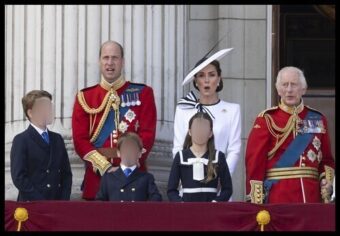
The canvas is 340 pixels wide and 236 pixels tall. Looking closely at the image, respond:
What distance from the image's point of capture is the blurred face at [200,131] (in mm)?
14078

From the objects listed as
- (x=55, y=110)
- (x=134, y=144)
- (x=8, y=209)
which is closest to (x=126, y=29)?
(x=55, y=110)

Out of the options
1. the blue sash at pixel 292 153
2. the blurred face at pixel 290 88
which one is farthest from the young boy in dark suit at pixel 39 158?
the blurred face at pixel 290 88

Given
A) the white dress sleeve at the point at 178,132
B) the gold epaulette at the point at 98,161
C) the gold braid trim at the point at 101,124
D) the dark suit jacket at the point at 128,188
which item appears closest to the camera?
the dark suit jacket at the point at 128,188

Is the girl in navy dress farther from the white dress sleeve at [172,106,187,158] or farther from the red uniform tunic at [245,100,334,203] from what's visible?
the white dress sleeve at [172,106,187,158]

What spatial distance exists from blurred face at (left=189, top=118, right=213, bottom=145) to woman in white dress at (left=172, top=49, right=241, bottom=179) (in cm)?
52

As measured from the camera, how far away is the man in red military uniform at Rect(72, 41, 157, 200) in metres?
14.6

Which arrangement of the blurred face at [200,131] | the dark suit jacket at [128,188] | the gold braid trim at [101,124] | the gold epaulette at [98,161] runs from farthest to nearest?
the gold braid trim at [101,124] → the gold epaulette at [98,161] → the blurred face at [200,131] → the dark suit jacket at [128,188]

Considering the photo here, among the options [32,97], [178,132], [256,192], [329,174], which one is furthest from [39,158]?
[329,174]

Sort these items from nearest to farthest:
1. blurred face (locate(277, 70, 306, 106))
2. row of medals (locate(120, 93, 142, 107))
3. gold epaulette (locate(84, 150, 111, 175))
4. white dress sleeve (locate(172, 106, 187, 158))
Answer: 1. blurred face (locate(277, 70, 306, 106))
2. gold epaulette (locate(84, 150, 111, 175))
3. white dress sleeve (locate(172, 106, 187, 158))
4. row of medals (locate(120, 93, 142, 107))

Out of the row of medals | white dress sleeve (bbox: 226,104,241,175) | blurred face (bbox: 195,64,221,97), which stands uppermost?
blurred face (bbox: 195,64,221,97)

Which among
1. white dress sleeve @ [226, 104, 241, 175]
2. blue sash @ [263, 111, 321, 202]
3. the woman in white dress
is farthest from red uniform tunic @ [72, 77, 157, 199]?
blue sash @ [263, 111, 321, 202]

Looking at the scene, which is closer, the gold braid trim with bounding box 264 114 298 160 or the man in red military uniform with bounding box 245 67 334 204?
the man in red military uniform with bounding box 245 67 334 204

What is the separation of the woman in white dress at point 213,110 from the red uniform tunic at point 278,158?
18.4 inches

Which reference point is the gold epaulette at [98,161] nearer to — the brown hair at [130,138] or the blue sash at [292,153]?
the brown hair at [130,138]
